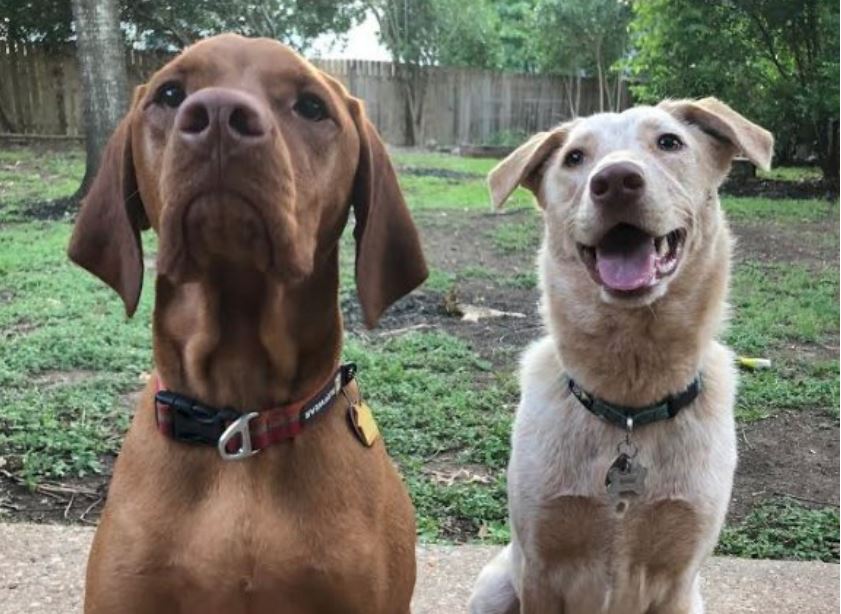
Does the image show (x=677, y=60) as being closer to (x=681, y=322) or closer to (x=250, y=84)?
(x=681, y=322)

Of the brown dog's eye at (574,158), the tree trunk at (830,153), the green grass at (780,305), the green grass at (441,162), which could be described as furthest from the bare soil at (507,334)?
the green grass at (441,162)

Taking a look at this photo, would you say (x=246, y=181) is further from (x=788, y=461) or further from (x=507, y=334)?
(x=507, y=334)

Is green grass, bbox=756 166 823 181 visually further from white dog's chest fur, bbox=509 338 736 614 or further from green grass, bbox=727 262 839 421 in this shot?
white dog's chest fur, bbox=509 338 736 614

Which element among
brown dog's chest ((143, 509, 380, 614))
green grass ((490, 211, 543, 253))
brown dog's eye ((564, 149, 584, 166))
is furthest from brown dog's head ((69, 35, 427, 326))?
green grass ((490, 211, 543, 253))

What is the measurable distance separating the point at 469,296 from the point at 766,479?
327 cm

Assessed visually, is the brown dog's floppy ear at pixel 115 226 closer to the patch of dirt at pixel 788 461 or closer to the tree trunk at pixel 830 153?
the patch of dirt at pixel 788 461

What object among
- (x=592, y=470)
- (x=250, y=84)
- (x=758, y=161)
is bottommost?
(x=592, y=470)

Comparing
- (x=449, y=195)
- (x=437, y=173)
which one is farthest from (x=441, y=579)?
(x=437, y=173)

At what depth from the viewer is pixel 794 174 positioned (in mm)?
14938

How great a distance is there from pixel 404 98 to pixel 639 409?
51.4 ft

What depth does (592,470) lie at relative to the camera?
2.94 metres

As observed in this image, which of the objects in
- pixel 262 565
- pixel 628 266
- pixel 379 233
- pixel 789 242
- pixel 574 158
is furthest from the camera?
pixel 789 242

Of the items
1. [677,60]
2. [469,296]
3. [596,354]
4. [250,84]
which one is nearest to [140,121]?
[250,84]

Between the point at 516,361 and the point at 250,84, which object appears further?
the point at 516,361
